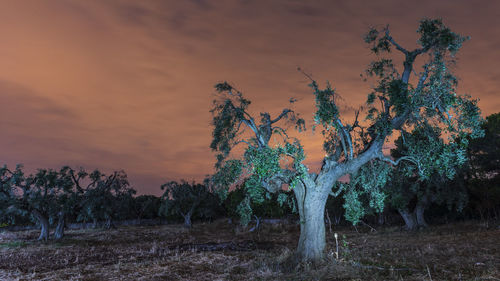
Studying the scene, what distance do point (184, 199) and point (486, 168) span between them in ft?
172

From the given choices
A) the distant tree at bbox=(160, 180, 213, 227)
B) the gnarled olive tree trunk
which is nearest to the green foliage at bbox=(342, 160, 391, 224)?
the gnarled olive tree trunk

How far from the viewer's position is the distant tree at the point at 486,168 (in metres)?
36.9

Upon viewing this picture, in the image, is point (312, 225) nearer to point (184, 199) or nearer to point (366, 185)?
point (366, 185)

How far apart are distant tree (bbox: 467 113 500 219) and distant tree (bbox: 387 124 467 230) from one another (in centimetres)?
338

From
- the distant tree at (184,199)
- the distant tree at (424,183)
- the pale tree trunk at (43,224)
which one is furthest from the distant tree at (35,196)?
the distant tree at (424,183)

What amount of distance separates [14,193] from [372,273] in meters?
40.8

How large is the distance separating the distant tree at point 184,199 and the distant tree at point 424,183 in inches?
1528

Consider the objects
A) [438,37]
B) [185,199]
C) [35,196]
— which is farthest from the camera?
[185,199]

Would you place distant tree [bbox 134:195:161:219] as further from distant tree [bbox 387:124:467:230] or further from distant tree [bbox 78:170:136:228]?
distant tree [bbox 387:124:467:230]

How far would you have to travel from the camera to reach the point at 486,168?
3900cm

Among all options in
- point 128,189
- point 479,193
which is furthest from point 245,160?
point 128,189

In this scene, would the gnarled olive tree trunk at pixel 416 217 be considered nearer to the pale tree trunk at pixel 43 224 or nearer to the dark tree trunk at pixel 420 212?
the dark tree trunk at pixel 420 212

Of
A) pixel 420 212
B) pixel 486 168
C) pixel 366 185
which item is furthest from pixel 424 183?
pixel 366 185

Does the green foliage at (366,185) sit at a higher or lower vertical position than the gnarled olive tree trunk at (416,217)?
higher
